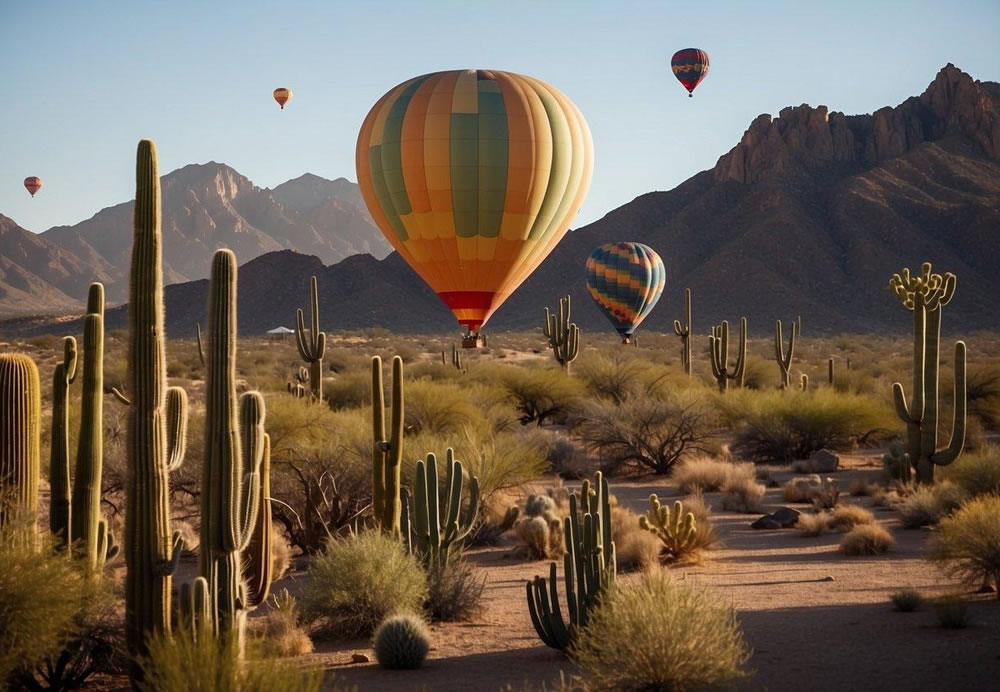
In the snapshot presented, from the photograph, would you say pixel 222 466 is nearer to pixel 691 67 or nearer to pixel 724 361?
pixel 724 361

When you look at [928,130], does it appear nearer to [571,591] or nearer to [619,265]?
[619,265]

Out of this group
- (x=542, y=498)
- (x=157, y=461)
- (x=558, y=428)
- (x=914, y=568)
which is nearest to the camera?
(x=157, y=461)

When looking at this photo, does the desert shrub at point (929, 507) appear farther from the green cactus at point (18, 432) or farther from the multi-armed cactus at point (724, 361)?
the multi-armed cactus at point (724, 361)

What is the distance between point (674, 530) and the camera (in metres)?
14.5

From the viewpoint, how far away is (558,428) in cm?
3117

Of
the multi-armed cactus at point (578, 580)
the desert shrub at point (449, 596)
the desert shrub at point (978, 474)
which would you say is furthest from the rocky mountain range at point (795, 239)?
the multi-armed cactus at point (578, 580)

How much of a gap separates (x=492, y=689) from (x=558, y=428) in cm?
2222

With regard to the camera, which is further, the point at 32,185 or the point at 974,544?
the point at 32,185

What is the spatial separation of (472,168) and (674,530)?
25.3 feet

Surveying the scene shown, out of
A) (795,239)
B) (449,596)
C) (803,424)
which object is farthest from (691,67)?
(449,596)

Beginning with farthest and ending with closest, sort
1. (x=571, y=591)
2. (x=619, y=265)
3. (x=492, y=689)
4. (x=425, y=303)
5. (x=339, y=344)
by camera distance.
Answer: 1. (x=425, y=303)
2. (x=339, y=344)
3. (x=619, y=265)
4. (x=571, y=591)
5. (x=492, y=689)

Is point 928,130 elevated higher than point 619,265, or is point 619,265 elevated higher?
point 928,130

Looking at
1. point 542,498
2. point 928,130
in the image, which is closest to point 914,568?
point 542,498

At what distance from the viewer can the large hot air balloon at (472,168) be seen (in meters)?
19.3
